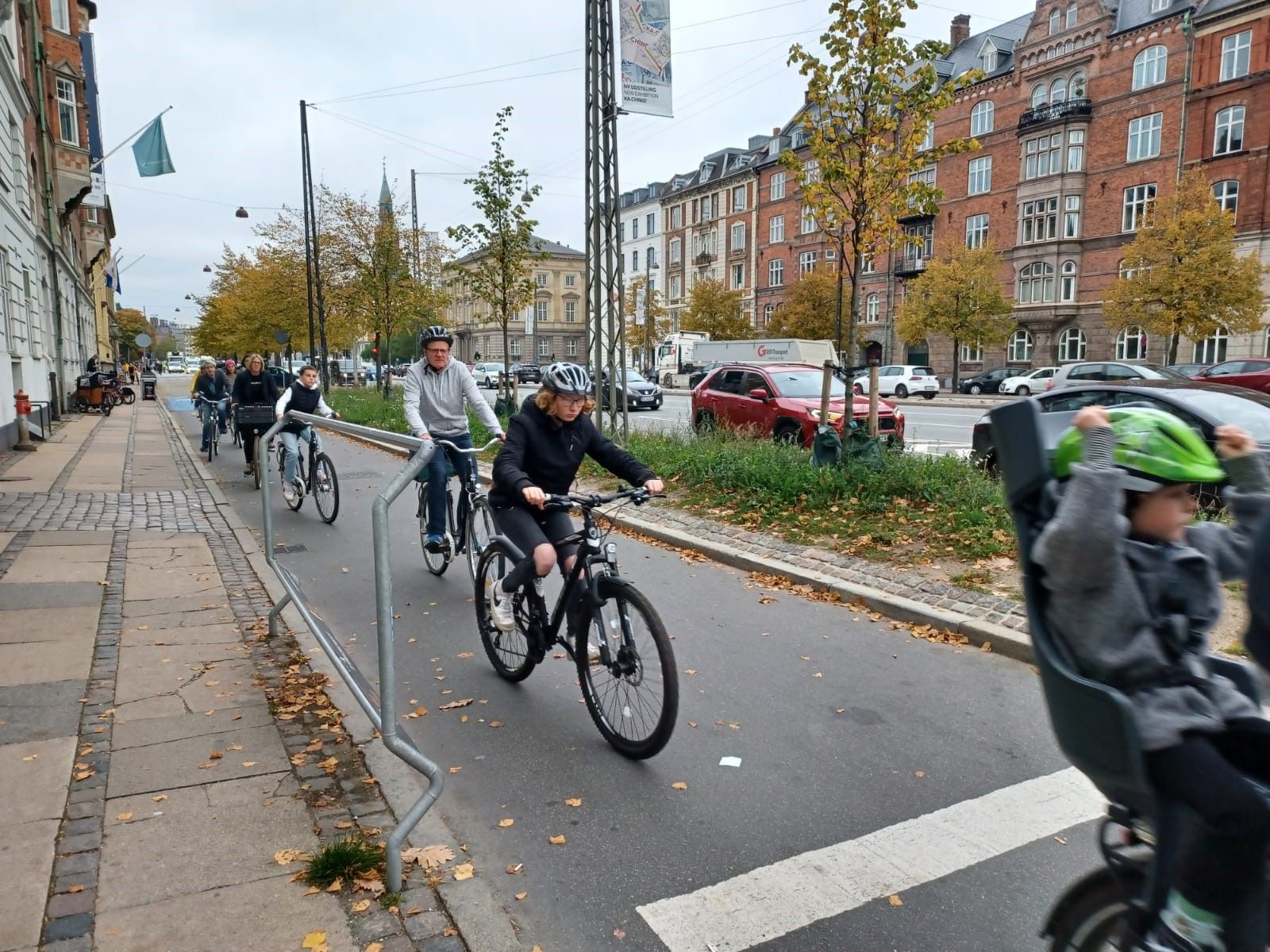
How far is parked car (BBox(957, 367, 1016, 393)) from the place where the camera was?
44.2 m

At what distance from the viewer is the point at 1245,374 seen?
23703mm

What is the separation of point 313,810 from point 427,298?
2678 cm

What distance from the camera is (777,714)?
467cm

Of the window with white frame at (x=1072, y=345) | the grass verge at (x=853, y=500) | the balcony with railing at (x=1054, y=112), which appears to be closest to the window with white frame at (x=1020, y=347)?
the window with white frame at (x=1072, y=345)

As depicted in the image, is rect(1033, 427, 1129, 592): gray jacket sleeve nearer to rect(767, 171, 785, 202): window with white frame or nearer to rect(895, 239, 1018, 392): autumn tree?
rect(895, 239, 1018, 392): autumn tree

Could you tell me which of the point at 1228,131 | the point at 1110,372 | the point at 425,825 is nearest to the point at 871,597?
the point at 425,825

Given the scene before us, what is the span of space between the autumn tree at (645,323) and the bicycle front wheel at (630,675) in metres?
55.6

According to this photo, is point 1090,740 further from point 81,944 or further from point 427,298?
point 427,298

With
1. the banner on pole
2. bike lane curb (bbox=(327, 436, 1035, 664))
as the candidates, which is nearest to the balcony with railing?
the banner on pole

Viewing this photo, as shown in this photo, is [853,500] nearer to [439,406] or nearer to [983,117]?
[439,406]

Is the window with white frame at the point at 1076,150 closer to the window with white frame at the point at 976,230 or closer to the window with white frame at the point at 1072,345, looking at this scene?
the window with white frame at the point at 976,230

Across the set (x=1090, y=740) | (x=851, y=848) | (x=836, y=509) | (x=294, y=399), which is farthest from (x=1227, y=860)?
(x=294, y=399)

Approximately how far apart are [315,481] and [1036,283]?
4538 cm

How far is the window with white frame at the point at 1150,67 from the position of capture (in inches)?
1615
